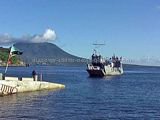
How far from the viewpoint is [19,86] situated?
236ft

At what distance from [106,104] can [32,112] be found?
14.0 metres

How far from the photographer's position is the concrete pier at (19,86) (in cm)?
6675

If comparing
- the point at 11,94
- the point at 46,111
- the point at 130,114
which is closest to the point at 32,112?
the point at 46,111

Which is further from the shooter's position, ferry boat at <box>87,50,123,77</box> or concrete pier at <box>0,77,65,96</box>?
ferry boat at <box>87,50,123,77</box>

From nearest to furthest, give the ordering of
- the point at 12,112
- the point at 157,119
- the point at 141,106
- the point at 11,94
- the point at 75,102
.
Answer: the point at 157,119 < the point at 12,112 < the point at 141,106 < the point at 75,102 < the point at 11,94

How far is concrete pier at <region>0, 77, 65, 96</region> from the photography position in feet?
219

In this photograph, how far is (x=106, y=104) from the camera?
2309 inches

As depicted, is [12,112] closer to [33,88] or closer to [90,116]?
[90,116]

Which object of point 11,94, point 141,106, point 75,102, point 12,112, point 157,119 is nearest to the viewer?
point 157,119

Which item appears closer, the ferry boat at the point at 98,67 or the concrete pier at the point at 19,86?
the concrete pier at the point at 19,86

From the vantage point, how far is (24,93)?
235 feet

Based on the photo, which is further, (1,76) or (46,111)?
(1,76)

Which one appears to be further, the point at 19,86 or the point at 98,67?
→ the point at 98,67

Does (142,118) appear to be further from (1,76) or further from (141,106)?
(1,76)
